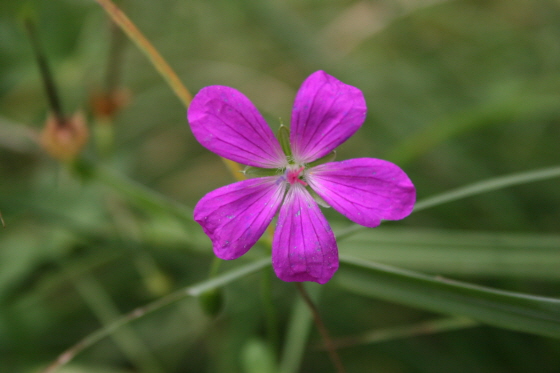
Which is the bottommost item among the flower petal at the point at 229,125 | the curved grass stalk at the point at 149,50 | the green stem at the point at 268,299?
the green stem at the point at 268,299

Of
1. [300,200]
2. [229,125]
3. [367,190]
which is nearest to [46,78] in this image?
[229,125]

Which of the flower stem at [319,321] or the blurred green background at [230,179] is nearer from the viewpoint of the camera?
the flower stem at [319,321]

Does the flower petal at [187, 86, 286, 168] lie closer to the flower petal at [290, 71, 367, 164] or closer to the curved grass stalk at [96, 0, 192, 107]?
the flower petal at [290, 71, 367, 164]

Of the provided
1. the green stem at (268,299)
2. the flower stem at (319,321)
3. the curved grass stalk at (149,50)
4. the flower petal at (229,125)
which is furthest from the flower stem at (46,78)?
the flower stem at (319,321)

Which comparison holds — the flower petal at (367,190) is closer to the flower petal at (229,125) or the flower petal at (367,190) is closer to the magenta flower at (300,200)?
the magenta flower at (300,200)

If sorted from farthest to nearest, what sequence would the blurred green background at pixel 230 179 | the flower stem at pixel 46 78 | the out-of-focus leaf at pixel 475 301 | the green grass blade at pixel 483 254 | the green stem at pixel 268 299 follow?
the blurred green background at pixel 230 179, the green grass blade at pixel 483 254, the flower stem at pixel 46 78, the green stem at pixel 268 299, the out-of-focus leaf at pixel 475 301

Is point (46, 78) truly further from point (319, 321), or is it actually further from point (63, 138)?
point (319, 321)
